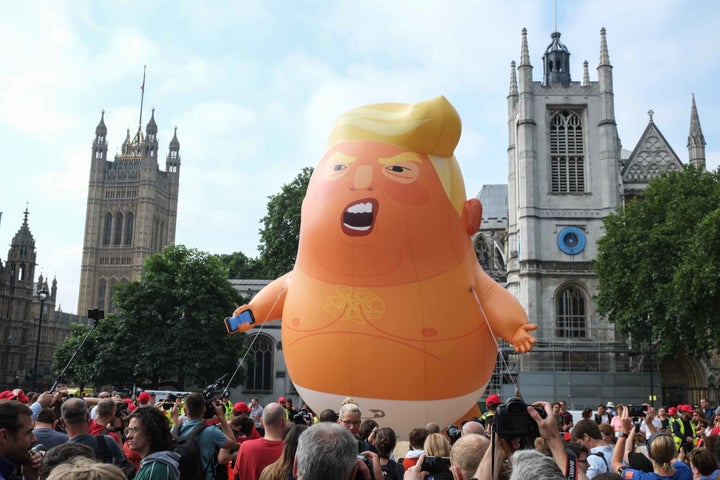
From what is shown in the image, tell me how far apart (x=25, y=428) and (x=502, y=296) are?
9714mm

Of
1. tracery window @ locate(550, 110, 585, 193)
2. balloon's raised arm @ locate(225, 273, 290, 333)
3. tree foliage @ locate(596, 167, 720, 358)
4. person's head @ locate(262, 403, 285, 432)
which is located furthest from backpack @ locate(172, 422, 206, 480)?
tracery window @ locate(550, 110, 585, 193)

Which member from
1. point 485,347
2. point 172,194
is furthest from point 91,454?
point 172,194

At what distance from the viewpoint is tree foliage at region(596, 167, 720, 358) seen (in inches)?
1091

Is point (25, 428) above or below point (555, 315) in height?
below

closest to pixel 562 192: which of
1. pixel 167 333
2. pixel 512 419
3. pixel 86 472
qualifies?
pixel 167 333

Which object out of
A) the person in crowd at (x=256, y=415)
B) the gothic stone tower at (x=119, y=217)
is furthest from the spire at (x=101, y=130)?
the person in crowd at (x=256, y=415)

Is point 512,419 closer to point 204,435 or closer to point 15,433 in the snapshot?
point 15,433

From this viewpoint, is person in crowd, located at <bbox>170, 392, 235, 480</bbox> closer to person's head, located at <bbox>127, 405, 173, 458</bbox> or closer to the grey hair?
person's head, located at <bbox>127, 405, 173, 458</bbox>

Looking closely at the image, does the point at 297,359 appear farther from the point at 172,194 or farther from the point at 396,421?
the point at 172,194

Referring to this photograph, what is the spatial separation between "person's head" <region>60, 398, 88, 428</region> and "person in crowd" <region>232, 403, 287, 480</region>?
1.26 m

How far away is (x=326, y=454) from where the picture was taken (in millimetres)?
3379

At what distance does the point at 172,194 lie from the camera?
381 ft

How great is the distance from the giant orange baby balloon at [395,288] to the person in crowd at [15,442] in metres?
7.95

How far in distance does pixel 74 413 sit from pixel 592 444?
4699 mm
